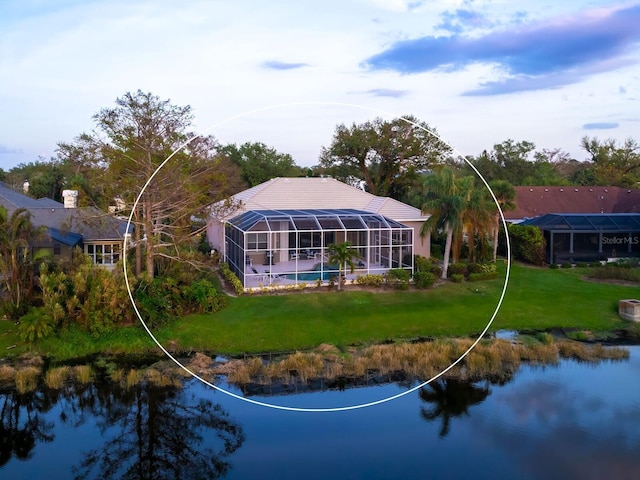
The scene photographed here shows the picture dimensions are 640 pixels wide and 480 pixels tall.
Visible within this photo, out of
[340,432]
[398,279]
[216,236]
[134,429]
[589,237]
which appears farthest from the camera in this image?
[216,236]

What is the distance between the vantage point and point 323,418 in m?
12.2

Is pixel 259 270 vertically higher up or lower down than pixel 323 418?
higher up

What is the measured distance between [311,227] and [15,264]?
12.8 meters

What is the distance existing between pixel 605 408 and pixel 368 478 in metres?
5.88

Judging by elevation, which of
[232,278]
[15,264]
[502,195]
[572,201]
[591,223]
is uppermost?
[572,201]

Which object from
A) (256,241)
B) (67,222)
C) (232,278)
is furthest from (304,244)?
(67,222)

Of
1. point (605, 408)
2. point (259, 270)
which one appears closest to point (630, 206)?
point (259, 270)

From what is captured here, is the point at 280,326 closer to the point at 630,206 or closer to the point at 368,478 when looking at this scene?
the point at 368,478

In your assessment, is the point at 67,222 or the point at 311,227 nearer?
the point at 67,222

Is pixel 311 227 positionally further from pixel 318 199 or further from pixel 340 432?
pixel 340 432

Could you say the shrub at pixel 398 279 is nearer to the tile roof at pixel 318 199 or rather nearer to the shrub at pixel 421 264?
the shrub at pixel 421 264

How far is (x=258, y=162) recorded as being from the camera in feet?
157

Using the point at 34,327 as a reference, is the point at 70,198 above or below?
above

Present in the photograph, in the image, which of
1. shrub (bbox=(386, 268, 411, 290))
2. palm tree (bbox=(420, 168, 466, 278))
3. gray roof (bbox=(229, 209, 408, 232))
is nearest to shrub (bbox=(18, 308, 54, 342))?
gray roof (bbox=(229, 209, 408, 232))
